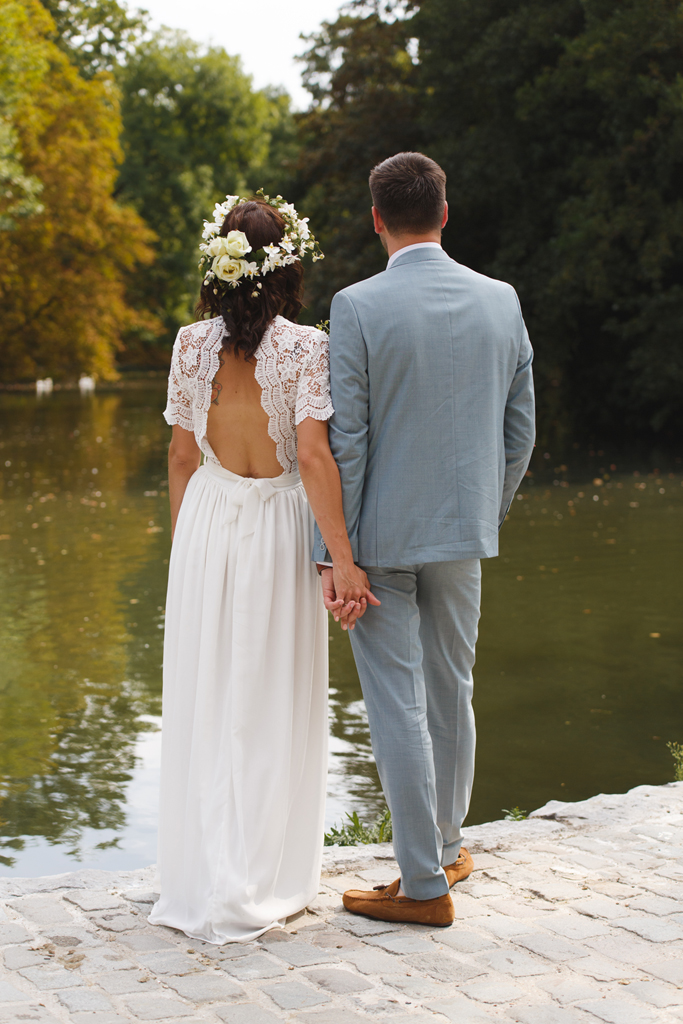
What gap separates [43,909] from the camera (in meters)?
3.17

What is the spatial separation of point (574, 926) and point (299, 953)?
0.77m

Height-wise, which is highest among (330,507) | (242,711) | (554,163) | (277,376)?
(554,163)

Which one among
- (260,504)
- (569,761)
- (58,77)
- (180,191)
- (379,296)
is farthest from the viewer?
(180,191)

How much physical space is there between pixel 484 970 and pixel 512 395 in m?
1.61

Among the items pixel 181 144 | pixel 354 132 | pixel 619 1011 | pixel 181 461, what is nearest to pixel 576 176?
pixel 354 132

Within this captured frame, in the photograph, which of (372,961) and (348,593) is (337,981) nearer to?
(372,961)

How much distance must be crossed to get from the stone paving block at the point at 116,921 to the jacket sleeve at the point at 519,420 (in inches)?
62.0

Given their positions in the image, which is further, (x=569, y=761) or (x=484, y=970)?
(x=569, y=761)

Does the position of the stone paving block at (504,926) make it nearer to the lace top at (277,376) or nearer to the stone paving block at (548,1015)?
the stone paving block at (548,1015)

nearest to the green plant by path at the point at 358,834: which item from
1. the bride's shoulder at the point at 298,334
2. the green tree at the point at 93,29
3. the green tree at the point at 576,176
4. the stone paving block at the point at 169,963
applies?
the stone paving block at the point at 169,963

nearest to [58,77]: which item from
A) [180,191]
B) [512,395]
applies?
[180,191]

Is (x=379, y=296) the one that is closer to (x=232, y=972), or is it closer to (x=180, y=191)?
(x=232, y=972)

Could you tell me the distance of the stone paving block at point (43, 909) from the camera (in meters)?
3.09

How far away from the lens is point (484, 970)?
2768 millimetres
